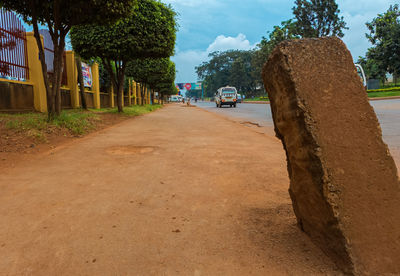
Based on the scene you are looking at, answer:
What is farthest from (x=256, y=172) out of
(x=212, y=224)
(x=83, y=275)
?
(x=83, y=275)

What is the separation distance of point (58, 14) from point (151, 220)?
6.24m

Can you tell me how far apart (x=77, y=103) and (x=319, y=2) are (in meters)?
34.1

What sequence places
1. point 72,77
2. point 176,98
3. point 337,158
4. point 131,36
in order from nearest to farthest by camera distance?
1. point 337,158
2. point 131,36
3. point 72,77
4. point 176,98

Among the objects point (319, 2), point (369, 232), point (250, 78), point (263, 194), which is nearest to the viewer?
point (369, 232)

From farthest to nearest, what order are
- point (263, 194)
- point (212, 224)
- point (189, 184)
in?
point (189, 184), point (263, 194), point (212, 224)

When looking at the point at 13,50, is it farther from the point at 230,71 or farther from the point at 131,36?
the point at 230,71

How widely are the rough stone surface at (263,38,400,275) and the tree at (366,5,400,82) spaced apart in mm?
31230

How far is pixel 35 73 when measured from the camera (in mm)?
9422

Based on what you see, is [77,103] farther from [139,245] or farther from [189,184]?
[139,245]

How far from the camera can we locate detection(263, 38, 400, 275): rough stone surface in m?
1.27

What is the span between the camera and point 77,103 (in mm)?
13070

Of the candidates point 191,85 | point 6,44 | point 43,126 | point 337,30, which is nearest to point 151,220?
point 43,126

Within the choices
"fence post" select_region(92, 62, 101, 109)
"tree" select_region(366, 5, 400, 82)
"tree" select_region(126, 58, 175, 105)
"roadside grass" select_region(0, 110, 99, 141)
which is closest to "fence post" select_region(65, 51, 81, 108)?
"fence post" select_region(92, 62, 101, 109)

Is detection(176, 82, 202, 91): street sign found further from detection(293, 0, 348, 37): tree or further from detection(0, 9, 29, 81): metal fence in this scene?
detection(0, 9, 29, 81): metal fence
